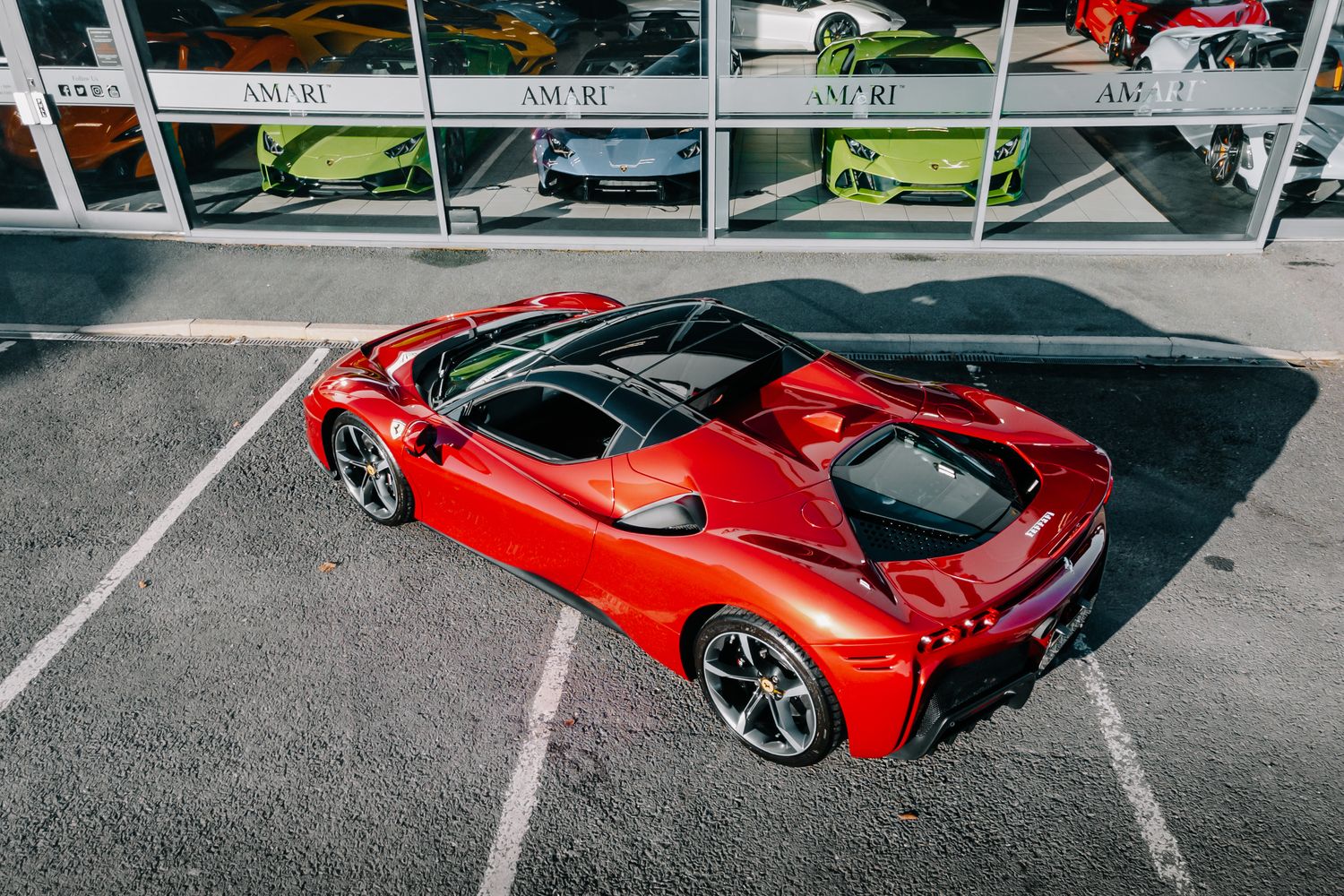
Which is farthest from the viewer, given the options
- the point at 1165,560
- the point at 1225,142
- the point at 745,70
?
the point at 1225,142

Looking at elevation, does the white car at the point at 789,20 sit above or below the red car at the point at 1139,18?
above

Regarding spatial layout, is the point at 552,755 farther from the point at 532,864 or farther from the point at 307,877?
the point at 307,877

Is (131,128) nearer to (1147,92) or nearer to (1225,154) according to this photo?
(1147,92)

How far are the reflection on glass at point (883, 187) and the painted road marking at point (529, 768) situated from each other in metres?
5.92

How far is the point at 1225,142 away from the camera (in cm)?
1009

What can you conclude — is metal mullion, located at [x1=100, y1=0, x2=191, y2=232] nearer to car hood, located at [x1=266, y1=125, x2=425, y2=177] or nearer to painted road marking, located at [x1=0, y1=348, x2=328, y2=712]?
car hood, located at [x1=266, y1=125, x2=425, y2=177]

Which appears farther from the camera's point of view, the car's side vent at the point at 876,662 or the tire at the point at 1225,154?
the tire at the point at 1225,154

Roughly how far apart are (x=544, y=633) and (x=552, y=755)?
2.61 ft

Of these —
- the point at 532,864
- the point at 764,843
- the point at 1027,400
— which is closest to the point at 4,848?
the point at 532,864

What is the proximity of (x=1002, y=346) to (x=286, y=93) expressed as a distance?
722 centimetres

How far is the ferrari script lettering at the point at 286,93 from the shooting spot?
9.06 meters

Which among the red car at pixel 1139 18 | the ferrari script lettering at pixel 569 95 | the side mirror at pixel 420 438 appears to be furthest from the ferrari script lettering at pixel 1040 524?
the red car at pixel 1139 18

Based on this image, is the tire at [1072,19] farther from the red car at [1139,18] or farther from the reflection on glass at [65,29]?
the reflection on glass at [65,29]

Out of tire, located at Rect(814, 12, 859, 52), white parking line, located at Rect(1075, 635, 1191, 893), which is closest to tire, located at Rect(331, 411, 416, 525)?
white parking line, located at Rect(1075, 635, 1191, 893)
